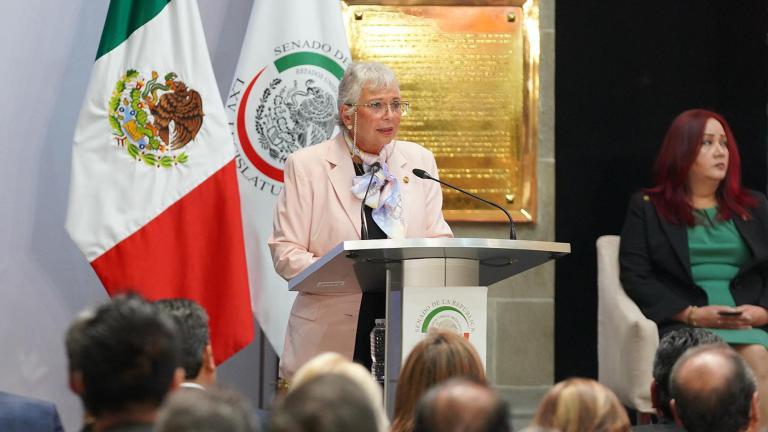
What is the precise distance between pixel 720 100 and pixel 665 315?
143 centimetres

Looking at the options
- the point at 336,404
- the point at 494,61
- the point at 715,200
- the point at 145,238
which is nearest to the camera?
the point at 336,404

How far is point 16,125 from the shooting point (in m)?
5.21

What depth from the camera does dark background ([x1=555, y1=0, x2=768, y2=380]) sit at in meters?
5.86

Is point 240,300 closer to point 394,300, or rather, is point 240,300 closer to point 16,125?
point 16,125

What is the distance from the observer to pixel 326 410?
155 cm

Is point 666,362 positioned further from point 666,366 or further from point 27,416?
point 27,416

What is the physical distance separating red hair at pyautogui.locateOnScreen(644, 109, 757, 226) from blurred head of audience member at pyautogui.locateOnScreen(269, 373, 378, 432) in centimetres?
383

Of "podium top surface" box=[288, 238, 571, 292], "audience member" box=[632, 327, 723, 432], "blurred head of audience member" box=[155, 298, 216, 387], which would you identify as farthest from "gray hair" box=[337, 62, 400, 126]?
"blurred head of audience member" box=[155, 298, 216, 387]

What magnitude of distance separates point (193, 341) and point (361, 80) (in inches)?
67.0

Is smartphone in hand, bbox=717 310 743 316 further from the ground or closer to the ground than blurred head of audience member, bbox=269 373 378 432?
closer to the ground

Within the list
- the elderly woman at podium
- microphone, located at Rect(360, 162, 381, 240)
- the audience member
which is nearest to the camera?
the audience member

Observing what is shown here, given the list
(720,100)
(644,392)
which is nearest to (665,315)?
(644,392)

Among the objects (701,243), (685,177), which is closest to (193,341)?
(701,243)

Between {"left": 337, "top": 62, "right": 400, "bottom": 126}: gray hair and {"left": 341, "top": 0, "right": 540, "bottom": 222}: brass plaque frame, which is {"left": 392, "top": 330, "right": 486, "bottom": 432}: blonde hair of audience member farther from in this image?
{"left": 341, "top": 0, "right": 540, "bottom": 222}: brass plaque frame
